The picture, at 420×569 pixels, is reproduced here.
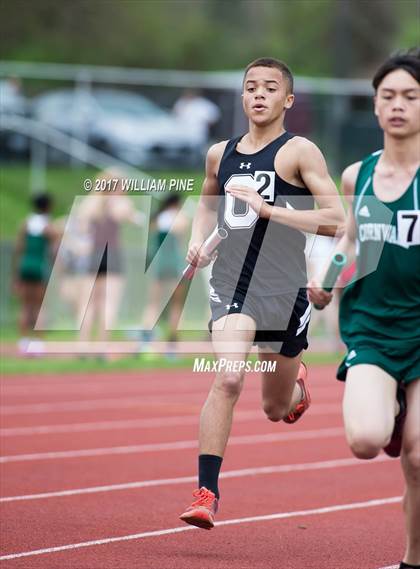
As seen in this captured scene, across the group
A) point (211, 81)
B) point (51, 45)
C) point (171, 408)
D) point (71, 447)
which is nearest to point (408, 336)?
point (71, 447)

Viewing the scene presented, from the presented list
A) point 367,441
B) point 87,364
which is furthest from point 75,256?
point 367,441

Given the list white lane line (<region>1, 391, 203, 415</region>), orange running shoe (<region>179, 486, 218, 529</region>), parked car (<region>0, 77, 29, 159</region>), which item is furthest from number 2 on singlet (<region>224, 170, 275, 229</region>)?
parked car (<region>0, 77, 29, 159</region>)

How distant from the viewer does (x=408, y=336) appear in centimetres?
552

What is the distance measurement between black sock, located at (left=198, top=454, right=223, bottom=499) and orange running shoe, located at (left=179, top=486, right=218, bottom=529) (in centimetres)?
6

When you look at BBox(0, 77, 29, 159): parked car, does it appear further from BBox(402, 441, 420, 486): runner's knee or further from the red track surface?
BBox(402, 441, 420, 486): runner's knee

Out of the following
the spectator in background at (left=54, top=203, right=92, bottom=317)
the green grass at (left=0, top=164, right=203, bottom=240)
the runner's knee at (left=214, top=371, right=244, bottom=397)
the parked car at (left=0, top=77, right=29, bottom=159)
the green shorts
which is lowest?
the green shorts

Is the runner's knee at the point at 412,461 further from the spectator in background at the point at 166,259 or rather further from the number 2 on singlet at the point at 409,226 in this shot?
the spectator in background at the point at 166,259

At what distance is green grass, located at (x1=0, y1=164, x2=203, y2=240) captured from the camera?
22.0 meters

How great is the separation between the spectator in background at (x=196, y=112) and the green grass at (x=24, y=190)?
129cm

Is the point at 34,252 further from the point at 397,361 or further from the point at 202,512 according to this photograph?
the point at 397,361

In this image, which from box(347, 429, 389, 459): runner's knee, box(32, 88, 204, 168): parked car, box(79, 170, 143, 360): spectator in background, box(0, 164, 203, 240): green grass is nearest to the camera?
box(347, 429, 389, 459): runner's knee

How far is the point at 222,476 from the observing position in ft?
29.4

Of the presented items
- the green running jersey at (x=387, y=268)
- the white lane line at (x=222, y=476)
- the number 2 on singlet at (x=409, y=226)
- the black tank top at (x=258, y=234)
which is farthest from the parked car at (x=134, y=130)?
the number 2 on singlet at (x=409, y=226)

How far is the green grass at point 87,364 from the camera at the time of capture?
16.0m
